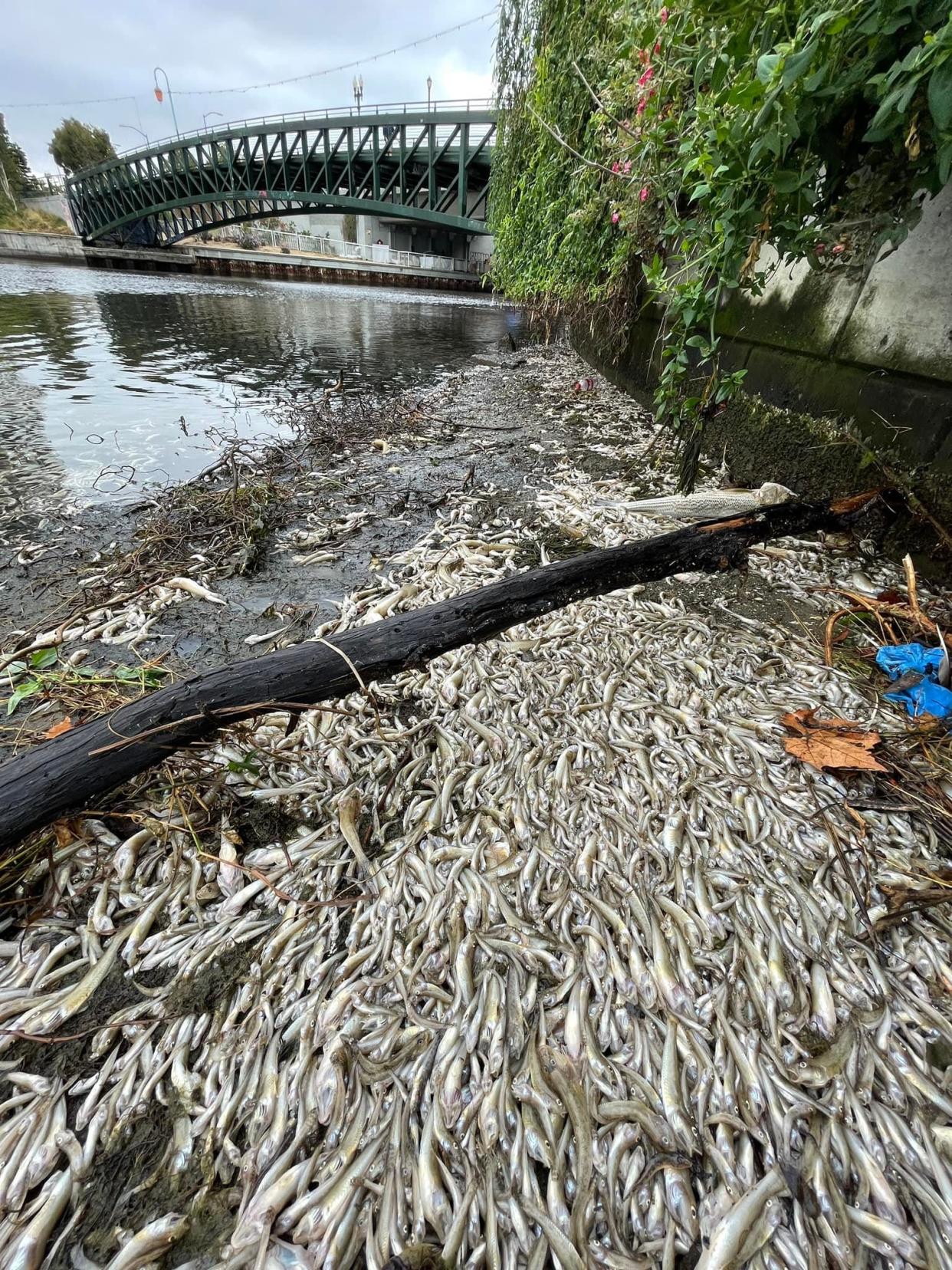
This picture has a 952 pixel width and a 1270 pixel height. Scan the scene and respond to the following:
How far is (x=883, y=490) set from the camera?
300 cm

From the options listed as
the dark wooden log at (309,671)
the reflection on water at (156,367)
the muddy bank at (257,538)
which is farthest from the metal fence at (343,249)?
the dark wooden log at (309,671)

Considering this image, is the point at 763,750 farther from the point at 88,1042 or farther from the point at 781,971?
the point at 88,1042

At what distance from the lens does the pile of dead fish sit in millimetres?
1027

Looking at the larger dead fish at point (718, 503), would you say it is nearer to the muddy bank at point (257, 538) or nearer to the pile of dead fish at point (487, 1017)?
the muddy bank at point (257, 538)

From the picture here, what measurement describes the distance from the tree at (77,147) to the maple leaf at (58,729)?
80711 mm

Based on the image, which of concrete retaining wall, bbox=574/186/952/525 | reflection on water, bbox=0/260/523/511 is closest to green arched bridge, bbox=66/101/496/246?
reflection on water, bbox=0/260/523/511

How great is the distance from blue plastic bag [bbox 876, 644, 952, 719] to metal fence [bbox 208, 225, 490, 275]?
5696 cm

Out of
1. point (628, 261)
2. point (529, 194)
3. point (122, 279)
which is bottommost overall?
point (122, 279)

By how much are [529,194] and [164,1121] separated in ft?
42.9

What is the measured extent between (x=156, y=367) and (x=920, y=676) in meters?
12.5

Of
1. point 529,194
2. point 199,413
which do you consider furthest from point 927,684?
point 529,194

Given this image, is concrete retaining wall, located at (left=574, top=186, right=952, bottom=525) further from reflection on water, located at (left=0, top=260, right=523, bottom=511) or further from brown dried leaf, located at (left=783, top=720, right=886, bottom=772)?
reflection on water, located at (left=0, top=260, right=523, bottom=511)

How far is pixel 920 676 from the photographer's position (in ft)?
7.32

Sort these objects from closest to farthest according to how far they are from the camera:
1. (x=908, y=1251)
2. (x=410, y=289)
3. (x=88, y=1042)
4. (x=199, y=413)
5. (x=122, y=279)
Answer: (x=908, y=1251) → (x=88, y=1042) → (x=199, y=413) → (x=122, y=279) → (x=410, y=289)
